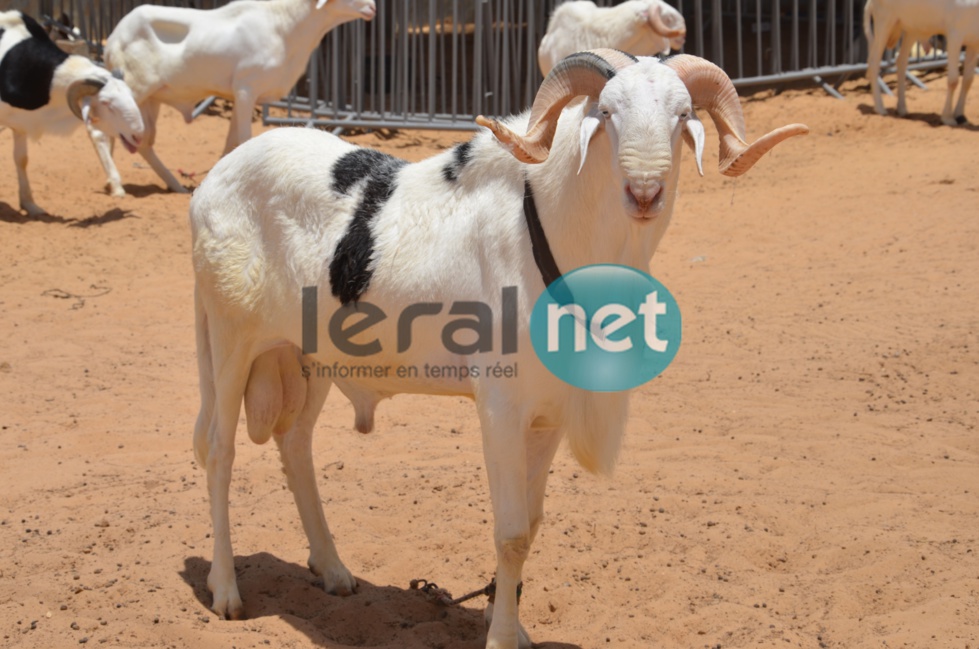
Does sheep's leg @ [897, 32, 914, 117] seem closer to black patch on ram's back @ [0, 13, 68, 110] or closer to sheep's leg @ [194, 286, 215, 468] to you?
black patch on ram's back @ [0, 13, 68, 110]

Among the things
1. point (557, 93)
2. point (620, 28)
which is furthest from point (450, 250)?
point (620, 28)

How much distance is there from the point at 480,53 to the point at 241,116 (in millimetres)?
4439

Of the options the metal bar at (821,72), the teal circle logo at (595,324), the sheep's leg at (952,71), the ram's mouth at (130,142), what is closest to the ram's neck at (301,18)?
the ram's mouth at (130,142)

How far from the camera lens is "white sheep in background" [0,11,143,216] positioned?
11594 millimetres

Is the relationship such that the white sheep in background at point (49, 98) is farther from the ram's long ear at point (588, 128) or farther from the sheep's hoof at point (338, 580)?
the ram's long ear at point (588, 128)

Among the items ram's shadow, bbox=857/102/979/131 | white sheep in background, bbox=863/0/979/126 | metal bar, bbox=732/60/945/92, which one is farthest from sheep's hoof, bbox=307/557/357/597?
metal bar, bbox=732/60/945/92

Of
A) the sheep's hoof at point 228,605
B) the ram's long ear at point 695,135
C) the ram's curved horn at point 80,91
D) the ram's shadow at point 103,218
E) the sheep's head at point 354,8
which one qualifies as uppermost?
the sheep's head at point 354,8

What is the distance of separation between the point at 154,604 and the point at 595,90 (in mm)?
2891

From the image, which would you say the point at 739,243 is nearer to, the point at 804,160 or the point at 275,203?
the point at 804,160

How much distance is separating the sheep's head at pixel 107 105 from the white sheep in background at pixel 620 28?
485 cm

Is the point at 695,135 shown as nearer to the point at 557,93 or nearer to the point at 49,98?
the point at 557,93

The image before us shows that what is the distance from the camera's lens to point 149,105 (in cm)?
1289

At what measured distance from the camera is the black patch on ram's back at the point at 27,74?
37.9ft

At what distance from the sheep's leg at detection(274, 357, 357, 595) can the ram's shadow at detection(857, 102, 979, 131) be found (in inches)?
413
